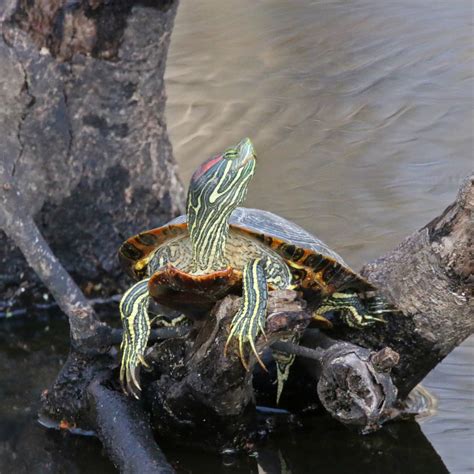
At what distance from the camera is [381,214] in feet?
A: 20.5

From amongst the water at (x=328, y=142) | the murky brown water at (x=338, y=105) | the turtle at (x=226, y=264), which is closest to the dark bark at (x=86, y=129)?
the water at (x=328, y=142)

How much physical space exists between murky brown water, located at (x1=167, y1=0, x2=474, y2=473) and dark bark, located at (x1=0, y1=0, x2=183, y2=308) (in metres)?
1.26

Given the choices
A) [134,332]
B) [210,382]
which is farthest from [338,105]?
[210,382]

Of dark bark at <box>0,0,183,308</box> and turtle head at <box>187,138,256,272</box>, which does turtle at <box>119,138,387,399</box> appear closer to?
turtle head at <box>187,138,256,272</box>

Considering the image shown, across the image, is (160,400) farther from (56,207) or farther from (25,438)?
(56,207)

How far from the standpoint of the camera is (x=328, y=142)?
727cm

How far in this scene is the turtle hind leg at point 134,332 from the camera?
3.58 meters

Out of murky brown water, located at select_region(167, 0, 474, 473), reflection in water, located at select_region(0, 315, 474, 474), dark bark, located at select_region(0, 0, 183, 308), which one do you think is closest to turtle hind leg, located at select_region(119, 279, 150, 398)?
reflection in water, located at select_region(0, 315, 474, 474)

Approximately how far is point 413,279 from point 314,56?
16.9 feet

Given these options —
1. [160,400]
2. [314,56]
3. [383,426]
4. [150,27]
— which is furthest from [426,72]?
[160,400]

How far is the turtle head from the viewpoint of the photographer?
141 inches

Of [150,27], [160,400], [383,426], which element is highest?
[150,27]

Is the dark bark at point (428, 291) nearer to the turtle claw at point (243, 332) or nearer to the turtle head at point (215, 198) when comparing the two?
the turtle head at point (215, 198)

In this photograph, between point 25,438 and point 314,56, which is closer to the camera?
point 25,438
